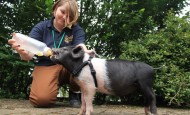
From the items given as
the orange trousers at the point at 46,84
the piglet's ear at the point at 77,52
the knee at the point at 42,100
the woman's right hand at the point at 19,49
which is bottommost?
the knee at the point at 42,100

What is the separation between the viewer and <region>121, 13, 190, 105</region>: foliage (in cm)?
503

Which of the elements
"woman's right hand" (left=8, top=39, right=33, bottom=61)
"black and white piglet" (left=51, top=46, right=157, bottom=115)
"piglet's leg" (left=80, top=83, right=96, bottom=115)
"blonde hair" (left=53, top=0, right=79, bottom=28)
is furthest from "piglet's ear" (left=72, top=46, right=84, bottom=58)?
"blonde hair" (left=53, top=0, right=79, bottom=28)

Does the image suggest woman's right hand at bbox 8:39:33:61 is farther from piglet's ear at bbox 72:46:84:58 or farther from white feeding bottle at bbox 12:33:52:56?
piglet's ear at bbox 72:46:84:58

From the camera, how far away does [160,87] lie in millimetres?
5105

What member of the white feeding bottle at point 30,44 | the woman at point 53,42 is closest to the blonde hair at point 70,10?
the woman at point 53,42

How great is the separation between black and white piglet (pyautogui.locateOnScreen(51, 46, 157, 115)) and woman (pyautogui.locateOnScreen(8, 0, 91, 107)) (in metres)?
0.71

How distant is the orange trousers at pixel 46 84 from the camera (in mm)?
4625

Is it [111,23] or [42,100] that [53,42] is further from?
[111,23]

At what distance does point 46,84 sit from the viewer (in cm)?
475

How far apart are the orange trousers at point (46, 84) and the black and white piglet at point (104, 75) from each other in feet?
2.76

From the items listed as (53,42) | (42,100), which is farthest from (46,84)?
(53,42)

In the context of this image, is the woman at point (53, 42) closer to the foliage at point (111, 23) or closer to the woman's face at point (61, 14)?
the woman's face at point (61, 14)

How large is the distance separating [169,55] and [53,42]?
1921mm

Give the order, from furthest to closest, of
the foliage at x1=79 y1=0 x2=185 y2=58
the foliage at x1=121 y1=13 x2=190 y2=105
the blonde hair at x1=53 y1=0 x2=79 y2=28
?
the foliage at x1=79 y1=0 x2=185 y2=58 < the foliage at x1=121 y1=13 x2=190 y2=105 < the blonde hair at x1=53 y1=0 x2=79 y2=28
